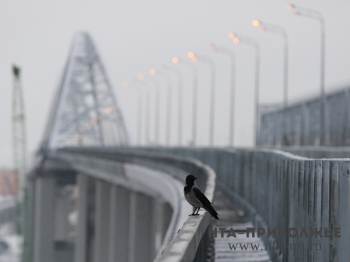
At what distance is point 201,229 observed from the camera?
940 cm

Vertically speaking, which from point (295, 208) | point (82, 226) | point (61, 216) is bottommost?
point (61, 216)

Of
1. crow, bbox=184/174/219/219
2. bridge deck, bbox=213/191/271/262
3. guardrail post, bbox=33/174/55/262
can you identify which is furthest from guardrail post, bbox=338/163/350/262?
guardrail post, bbox=33/174/55/262

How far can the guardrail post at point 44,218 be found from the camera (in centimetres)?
9919

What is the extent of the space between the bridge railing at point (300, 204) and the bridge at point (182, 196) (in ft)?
0.04

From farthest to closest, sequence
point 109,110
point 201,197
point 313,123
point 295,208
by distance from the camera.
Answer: point 109,110
point 313,123
point 295,208
point 201,197

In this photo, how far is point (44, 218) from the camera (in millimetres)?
105812

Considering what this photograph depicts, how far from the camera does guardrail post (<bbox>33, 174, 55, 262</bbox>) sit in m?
99.2

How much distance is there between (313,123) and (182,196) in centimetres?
4501

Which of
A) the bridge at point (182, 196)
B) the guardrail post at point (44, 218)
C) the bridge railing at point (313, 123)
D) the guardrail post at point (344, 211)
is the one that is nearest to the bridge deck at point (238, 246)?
the bridge at point (182, 196)

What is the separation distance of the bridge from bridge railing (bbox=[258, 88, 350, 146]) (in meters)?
0.12

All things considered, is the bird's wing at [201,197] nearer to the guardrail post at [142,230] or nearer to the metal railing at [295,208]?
the metal railing at [295,208]

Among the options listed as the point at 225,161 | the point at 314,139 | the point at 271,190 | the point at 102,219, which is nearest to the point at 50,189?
the point at 102,219

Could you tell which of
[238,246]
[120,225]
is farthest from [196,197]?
[120,225]

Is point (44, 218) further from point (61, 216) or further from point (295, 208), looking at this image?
point (295, 208)
